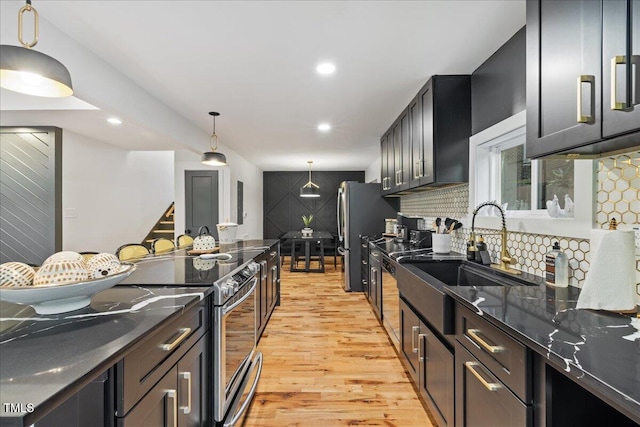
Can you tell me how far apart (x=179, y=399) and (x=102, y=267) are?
622 millimetres

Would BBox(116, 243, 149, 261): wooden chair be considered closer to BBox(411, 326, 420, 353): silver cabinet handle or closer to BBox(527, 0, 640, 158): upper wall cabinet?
BBox(411, 326, 420, 353): silver cabinet handle

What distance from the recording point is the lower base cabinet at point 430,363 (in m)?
1.52

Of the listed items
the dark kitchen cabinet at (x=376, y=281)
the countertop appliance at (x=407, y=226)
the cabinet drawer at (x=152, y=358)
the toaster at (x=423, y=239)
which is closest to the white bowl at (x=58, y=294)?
the cabinet drawer at (x=152, y=358)

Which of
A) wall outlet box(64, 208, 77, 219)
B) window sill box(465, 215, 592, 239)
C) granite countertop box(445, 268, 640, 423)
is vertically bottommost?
granite countertop box(445, 268, 640, 423)

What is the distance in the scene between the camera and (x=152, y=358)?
107 centimetres

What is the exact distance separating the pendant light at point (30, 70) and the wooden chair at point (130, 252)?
4.47ft

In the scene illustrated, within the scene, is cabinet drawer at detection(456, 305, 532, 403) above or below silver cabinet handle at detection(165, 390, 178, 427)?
above

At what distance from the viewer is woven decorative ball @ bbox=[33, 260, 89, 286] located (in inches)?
40.4

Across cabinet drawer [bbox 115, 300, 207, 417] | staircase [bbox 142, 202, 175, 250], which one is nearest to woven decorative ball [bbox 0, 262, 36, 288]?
cabinet drawer [bbox 115, 300, 207, 417]

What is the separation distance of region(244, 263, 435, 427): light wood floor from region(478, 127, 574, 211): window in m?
1.52

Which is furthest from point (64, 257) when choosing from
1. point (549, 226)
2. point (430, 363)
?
point (549, 226)

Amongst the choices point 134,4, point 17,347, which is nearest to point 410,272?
point 17,347

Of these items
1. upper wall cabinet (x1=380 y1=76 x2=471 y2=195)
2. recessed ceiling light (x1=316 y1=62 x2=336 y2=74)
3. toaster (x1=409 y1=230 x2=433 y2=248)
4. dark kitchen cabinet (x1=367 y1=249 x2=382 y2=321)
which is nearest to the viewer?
recessed ceiling light (x1=316 y1=62 x2=336 y2=74)

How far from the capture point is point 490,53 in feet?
7.24
